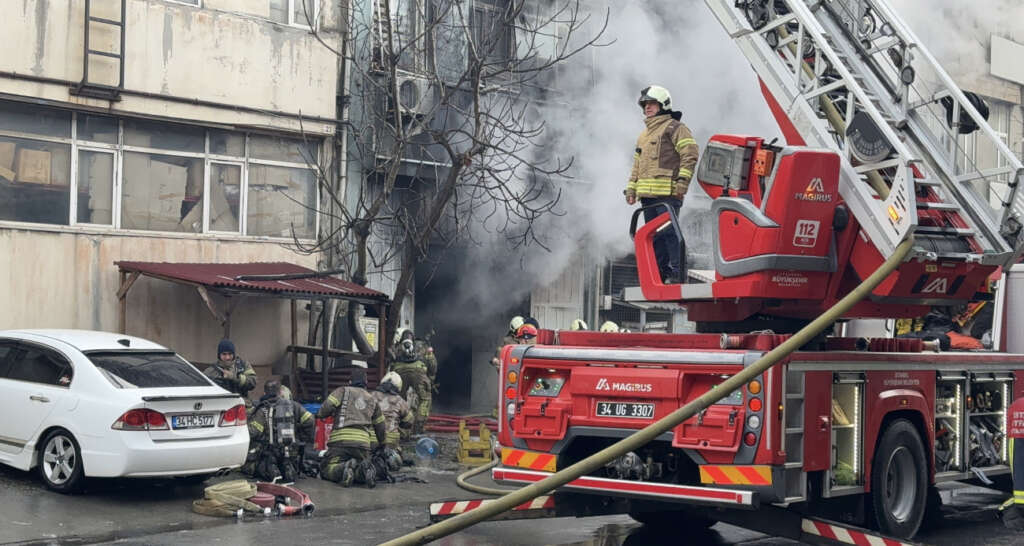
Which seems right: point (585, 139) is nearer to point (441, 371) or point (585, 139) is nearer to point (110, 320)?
point (441, 371)

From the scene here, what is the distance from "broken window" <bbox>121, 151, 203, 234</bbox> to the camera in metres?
16.3

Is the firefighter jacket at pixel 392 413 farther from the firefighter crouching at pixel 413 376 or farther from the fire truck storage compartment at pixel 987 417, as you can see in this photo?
the fire truck storage compartment at pixel 987 417

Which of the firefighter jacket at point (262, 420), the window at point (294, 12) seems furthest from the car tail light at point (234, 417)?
the window at point (294, 12)

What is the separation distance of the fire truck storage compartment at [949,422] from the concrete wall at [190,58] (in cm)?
1050

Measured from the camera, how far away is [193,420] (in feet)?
35.9

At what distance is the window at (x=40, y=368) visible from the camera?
1109 cm

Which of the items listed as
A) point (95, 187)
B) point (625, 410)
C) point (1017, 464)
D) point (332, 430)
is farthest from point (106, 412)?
point (1017, 464)

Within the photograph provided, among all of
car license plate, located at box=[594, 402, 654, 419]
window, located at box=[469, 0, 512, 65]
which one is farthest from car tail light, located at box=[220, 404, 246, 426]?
window, located at box=[469, 0, 512, 65]

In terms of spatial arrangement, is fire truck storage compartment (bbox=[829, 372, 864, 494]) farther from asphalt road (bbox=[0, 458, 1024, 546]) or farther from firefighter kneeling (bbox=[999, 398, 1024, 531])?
asphalt road (bbox=[0, 458, 1024, 546])

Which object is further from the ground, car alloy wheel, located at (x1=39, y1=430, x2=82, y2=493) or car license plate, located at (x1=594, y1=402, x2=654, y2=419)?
car license plate, located at (x1=594, y1=402, x2=654, y2=419)

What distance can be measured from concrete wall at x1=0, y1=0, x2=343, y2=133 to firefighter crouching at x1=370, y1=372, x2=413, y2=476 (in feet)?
17.7

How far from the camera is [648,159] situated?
9.21 m

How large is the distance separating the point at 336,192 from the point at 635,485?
10.8m

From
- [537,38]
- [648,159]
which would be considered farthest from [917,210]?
[537,38]
